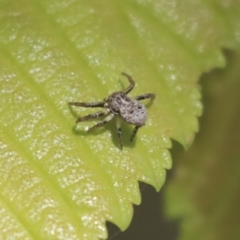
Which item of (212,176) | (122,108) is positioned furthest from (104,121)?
(212,176)

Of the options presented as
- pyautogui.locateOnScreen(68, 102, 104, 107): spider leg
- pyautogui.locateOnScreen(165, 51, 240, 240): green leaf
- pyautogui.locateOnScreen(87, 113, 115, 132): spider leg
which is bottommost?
pyautogui.locateOnScreen(165, 51, 240, 240): green leaf

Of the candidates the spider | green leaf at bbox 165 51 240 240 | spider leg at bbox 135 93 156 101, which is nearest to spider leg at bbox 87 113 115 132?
the spider

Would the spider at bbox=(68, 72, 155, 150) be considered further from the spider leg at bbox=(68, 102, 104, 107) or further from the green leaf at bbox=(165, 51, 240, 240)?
the green leaf at bbox=(165, 51, 240, 240)

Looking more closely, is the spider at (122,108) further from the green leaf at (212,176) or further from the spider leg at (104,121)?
the green leaf at (212,176)

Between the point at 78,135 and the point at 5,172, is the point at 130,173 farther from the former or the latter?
the point at 5,172

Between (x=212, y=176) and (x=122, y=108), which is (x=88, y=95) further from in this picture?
(x=212, y=176)

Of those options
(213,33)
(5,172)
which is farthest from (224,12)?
(5,172)
